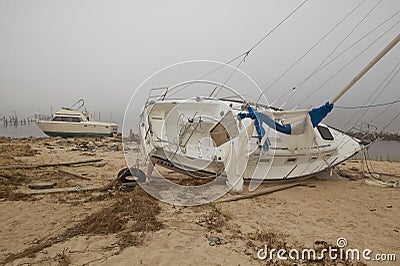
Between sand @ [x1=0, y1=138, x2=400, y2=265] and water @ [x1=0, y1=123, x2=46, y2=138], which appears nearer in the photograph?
sand @ [x1=0, y1=138, x2=400, y2=265]

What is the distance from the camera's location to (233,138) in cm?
623

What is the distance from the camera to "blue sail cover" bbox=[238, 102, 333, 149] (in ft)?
21.4

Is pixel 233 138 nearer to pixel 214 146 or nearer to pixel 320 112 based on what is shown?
pixel 214 146

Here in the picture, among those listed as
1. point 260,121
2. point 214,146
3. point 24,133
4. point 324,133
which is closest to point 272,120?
point 260,121

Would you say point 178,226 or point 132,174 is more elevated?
point 132,174

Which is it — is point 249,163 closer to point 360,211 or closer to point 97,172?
point 360,211

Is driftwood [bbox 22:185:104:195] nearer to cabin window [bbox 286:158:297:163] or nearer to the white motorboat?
cabin window [bbox 286:158:297:163]

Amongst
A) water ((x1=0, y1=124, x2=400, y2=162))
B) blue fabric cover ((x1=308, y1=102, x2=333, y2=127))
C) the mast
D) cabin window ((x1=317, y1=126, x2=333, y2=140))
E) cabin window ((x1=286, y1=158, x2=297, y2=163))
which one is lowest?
water ((x1=0, y1=124, x2=400, y2=162))

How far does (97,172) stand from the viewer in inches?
361

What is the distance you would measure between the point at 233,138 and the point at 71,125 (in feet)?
72.4

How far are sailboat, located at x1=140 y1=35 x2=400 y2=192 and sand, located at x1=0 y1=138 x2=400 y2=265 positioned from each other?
2.73 ft

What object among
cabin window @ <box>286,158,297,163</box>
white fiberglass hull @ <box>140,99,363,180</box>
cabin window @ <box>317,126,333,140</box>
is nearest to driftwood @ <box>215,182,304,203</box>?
white fiberglass hull @ <box>140,99,363,180</box>

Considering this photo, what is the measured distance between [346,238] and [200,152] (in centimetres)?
365

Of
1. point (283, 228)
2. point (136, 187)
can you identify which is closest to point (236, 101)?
point (136, 187)
